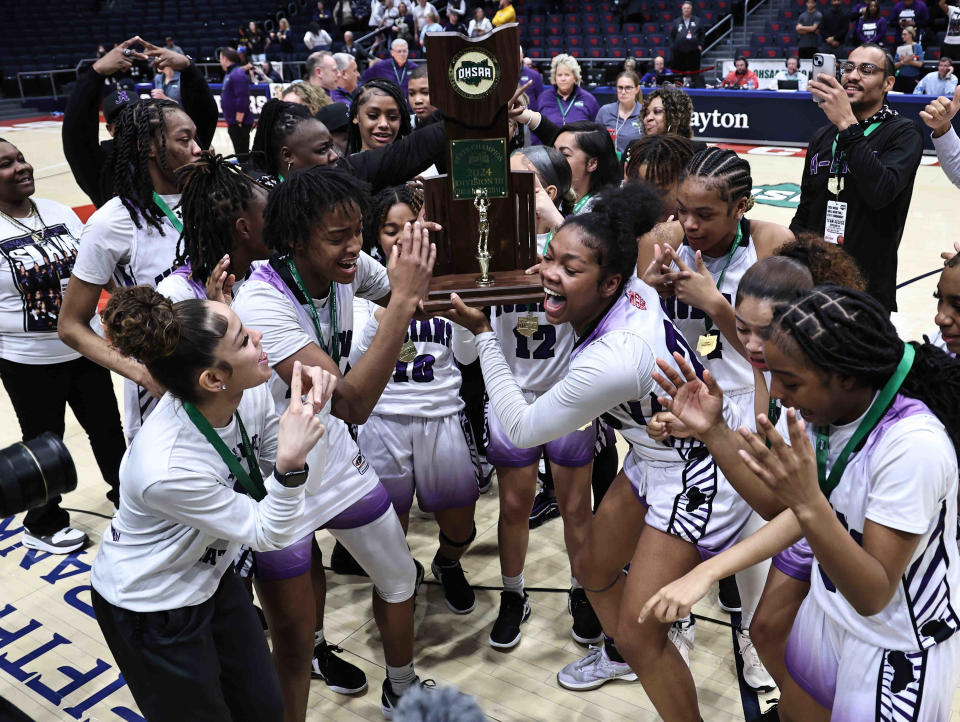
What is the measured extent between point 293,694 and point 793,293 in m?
2.04

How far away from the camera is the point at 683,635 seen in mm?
3254

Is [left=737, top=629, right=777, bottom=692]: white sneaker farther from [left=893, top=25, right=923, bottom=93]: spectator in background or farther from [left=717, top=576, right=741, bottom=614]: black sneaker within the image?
[left=893, top=25, right=923, bottom=93]: spectator in background

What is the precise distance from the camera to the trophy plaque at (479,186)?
3115 mm

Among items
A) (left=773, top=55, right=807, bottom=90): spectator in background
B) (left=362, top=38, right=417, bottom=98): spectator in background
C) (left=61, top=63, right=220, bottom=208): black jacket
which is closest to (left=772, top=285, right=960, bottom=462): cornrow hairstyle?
(left=61, top=63, right=220, bottom=208): black jacket

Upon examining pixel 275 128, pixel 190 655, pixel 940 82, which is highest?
pixel 275 128

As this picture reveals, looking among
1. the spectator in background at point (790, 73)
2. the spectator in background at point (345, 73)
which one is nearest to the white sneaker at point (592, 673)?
the spectator in background at point (345, 73)

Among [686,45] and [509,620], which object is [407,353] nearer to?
[509,620]

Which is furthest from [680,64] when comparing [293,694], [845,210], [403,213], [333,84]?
[293,694]

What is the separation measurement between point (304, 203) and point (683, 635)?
203 cm

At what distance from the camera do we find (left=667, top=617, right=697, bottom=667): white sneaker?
319cm

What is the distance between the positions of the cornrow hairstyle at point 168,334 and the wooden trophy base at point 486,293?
79 centimetres

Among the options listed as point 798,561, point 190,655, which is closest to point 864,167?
point 798,561

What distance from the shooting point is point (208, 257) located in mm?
3139

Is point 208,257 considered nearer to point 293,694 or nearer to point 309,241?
point 309,241
